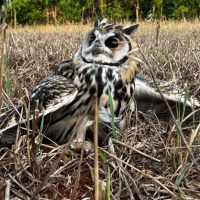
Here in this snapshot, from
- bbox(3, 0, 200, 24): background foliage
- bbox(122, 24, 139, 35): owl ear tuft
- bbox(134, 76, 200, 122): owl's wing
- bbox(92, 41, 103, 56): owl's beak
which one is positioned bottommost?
bbox(3, 0, 200, 24): background foliage

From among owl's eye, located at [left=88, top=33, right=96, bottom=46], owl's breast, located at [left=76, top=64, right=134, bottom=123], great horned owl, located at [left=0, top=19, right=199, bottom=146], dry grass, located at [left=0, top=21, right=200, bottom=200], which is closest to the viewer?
dry grass, located at [left=0, top=21, right=200, bottom=200]

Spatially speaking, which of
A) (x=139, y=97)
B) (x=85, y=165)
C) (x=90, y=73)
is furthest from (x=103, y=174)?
(x=139, y=97)

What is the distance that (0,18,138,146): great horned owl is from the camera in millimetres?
3340

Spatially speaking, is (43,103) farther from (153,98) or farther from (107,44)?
(153,98)

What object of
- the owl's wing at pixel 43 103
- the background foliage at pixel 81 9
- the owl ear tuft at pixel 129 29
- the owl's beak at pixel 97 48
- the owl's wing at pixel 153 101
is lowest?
the background foliage at pixel 81 9

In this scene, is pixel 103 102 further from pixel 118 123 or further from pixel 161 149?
pixel 161 149

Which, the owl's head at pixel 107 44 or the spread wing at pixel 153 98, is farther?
the spread wing at pixel 153 98

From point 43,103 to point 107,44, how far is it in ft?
1.95

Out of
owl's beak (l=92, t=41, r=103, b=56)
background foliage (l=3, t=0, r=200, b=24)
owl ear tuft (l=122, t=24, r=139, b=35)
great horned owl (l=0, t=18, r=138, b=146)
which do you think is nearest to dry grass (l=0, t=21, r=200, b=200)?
great horned owl (l=0, t=18, r=138, b=146)

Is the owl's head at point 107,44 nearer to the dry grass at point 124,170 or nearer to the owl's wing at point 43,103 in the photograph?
the owl's wing at point 43,103

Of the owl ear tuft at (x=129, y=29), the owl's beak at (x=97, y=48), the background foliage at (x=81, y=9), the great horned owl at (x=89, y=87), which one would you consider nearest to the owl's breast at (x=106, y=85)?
the great horned owl at (x=89, y=87)

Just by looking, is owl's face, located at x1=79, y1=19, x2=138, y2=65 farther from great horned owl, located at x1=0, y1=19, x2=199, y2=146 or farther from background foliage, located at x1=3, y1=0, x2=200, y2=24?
background foliage, located at x1=3, y1=0, x2=200, y2=24

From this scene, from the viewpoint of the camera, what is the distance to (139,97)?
4.03 metres

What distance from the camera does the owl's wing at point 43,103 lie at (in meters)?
3.20
